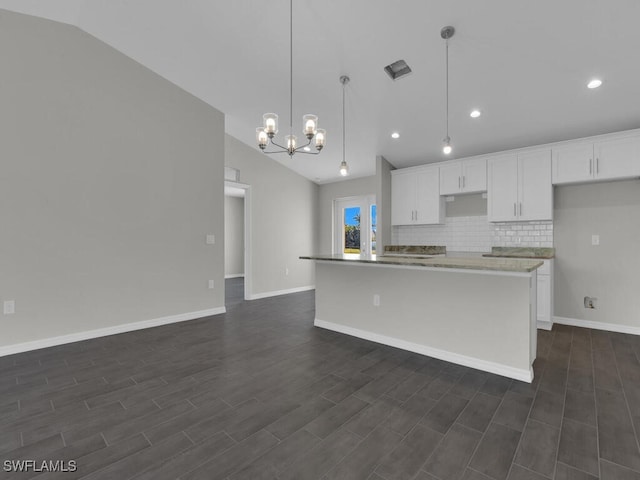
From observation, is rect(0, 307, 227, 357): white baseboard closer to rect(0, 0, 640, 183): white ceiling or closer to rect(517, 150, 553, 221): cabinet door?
rect(0, 0, 640, 183): white ceiling

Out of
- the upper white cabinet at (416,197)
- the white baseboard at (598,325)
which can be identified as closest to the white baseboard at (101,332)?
the upper white cabinet at (416,197)

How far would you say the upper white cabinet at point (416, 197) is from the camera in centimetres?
507

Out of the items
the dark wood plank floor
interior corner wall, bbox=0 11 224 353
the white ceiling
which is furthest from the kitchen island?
interior corner wall, bbox=0 11 224 353

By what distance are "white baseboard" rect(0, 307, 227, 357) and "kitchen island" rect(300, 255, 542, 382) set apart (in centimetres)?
208

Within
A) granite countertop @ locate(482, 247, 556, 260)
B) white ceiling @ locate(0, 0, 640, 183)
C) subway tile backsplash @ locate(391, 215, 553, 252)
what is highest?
white ceiling @ locate(0, 0, 640, 183)

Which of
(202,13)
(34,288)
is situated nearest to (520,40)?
(202,13)

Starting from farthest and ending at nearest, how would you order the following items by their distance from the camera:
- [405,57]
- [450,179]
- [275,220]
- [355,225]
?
[355,225]
[275,220]
[450,179]
[405,57]

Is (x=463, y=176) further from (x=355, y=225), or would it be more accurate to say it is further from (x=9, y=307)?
(x=9, y=307)

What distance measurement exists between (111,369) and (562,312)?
5.46 m

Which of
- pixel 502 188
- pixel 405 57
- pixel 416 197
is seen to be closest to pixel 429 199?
pixel 416 197

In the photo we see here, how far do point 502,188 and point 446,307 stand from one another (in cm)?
249

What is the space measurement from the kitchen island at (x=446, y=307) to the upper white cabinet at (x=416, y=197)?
2.09 metres

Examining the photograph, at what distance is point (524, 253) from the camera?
4.35 metres

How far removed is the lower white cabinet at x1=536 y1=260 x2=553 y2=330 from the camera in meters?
3.88
